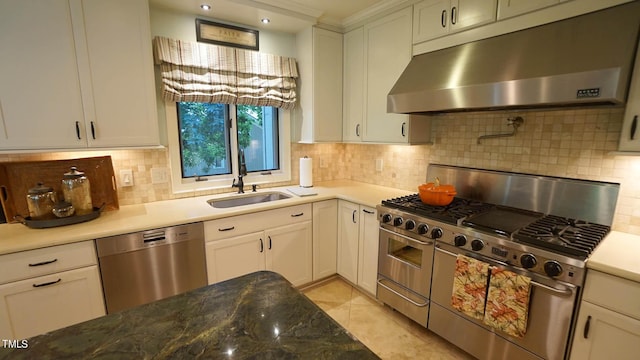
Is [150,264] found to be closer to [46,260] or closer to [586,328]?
[46,260]

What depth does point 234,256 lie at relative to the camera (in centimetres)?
233

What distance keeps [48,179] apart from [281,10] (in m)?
2.15

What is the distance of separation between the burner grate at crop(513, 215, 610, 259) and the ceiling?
197cm

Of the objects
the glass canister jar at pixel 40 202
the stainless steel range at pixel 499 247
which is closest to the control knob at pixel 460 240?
the stainless steel range at pixel 499 247

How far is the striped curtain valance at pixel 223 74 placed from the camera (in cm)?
236

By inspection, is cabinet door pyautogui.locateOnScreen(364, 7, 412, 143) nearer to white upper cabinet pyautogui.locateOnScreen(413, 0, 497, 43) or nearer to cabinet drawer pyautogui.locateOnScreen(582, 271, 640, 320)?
white upper cabinet pyautogui.locateOnScreen(413, 0, 497, 43)

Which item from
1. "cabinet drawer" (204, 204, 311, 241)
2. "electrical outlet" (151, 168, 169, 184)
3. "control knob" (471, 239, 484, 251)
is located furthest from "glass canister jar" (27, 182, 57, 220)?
"control knob" (471, 239, 484, 251)

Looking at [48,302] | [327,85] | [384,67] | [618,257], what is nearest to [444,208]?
Result: [618,257]

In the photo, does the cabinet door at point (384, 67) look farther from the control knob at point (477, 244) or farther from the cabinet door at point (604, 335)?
the cabinet door at point (604, 335)

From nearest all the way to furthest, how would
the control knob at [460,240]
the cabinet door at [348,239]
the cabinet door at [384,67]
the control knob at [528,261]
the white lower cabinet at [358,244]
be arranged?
1. the control knob at [528,261]
2. the control knob at [460,240]
3. the cabinet door at [384,67]
4. the white lower cabinet at [358,244]
5. the cabinet door at [348,239]

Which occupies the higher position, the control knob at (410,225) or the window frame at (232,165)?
the window frame at (232,165)

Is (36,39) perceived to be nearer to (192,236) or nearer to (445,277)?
(192,236)

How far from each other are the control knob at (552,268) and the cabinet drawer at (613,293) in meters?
0.12

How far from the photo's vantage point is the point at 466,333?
193cm
